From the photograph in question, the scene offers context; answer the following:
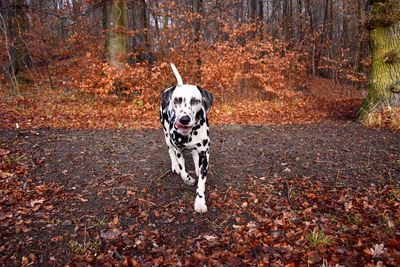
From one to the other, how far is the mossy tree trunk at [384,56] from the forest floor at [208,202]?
176 cm

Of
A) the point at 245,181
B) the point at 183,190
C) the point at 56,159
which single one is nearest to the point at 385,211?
the point at 245,181

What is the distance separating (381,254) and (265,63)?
1259 cm

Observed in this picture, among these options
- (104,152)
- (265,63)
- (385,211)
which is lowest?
(385,211)

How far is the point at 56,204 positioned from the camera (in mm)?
4535

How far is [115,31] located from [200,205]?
11.0m

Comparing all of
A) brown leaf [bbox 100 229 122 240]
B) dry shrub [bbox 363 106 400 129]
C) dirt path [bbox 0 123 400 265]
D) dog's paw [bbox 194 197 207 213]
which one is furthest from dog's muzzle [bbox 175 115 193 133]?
dry shrub [bbox 363 106 400 129]

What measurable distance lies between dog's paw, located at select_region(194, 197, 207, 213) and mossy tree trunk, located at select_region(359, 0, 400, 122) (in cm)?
703

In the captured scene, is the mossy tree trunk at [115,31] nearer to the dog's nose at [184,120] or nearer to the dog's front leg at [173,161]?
the dog's front leg at [173,161]

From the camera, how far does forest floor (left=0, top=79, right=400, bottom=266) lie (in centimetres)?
354

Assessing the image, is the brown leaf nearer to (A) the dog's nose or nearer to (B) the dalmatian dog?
(B) the dalmatian dog

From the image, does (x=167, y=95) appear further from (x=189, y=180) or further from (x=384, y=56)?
(x=384, y=56)

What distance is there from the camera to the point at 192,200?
4.69m

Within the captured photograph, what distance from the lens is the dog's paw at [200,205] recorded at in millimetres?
4375

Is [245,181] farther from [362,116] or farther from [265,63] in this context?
[265,63]
